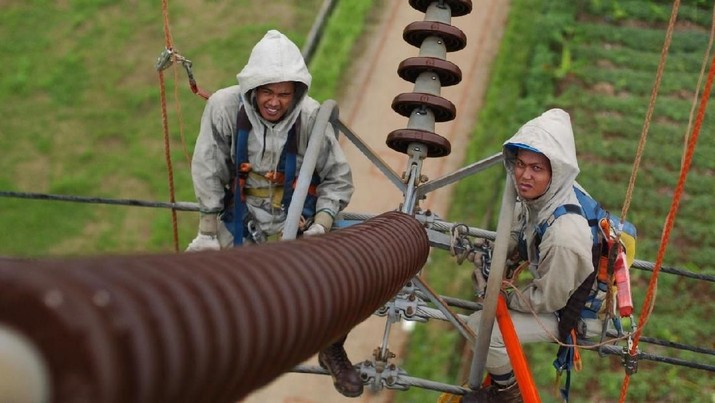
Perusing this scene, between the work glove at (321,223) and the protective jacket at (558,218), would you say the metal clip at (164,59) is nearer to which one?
the work glove at (321,223)

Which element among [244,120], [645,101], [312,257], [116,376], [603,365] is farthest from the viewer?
[645,101]

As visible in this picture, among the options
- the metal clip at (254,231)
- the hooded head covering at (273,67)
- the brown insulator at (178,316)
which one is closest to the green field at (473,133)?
the metal clip at (254,231)

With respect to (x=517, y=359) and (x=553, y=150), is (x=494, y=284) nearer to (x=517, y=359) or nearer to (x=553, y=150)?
(x=517, y=359)

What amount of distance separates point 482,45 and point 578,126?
2099 mm

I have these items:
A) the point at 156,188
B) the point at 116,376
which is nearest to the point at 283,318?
the point at 116,376

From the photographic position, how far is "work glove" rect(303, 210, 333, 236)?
4499 mm

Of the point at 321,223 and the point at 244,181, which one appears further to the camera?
the point at 244,181

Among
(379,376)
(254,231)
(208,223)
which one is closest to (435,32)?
(254,231)

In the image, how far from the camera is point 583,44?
11695mm

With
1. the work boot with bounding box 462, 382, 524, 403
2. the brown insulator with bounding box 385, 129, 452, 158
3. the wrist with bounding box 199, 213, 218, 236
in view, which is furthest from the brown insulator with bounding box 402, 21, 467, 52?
the work boot with bounding box 462, 382, 524, 403

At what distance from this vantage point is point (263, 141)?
454 cm

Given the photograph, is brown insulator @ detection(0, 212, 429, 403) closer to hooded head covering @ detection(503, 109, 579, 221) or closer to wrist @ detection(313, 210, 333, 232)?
hooded head covering @ detection(503, 109, 579, 221)

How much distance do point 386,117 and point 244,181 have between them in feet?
20.6

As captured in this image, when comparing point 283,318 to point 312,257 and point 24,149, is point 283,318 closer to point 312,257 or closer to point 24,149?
point 312,257
